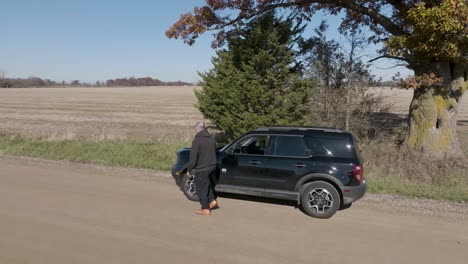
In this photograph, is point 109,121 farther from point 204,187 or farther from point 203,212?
point 203,212

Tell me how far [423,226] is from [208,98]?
40.7 ft

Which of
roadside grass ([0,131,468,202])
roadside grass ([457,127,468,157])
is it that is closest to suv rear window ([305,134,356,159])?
roadside grass ([0,131,468,202])

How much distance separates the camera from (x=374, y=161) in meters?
11.2

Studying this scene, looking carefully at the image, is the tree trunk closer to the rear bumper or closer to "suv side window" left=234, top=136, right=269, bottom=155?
the rear bumper

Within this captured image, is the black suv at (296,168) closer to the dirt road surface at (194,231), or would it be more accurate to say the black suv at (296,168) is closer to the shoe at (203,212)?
the dirt road surface at (194,231)

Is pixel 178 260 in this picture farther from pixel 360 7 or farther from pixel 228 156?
pixel 360 7

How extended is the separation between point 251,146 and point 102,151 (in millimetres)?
7632

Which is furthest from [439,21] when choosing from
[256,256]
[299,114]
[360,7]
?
[256,256]

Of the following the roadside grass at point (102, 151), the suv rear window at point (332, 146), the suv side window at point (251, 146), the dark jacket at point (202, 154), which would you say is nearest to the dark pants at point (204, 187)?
the dark jacket at point (202, 154)

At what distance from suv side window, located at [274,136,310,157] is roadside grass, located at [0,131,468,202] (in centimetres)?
244

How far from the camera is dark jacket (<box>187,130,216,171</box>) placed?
7004 mm

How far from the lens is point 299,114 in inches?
505

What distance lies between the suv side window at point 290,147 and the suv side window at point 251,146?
38cm

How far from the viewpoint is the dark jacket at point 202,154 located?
7004mm
